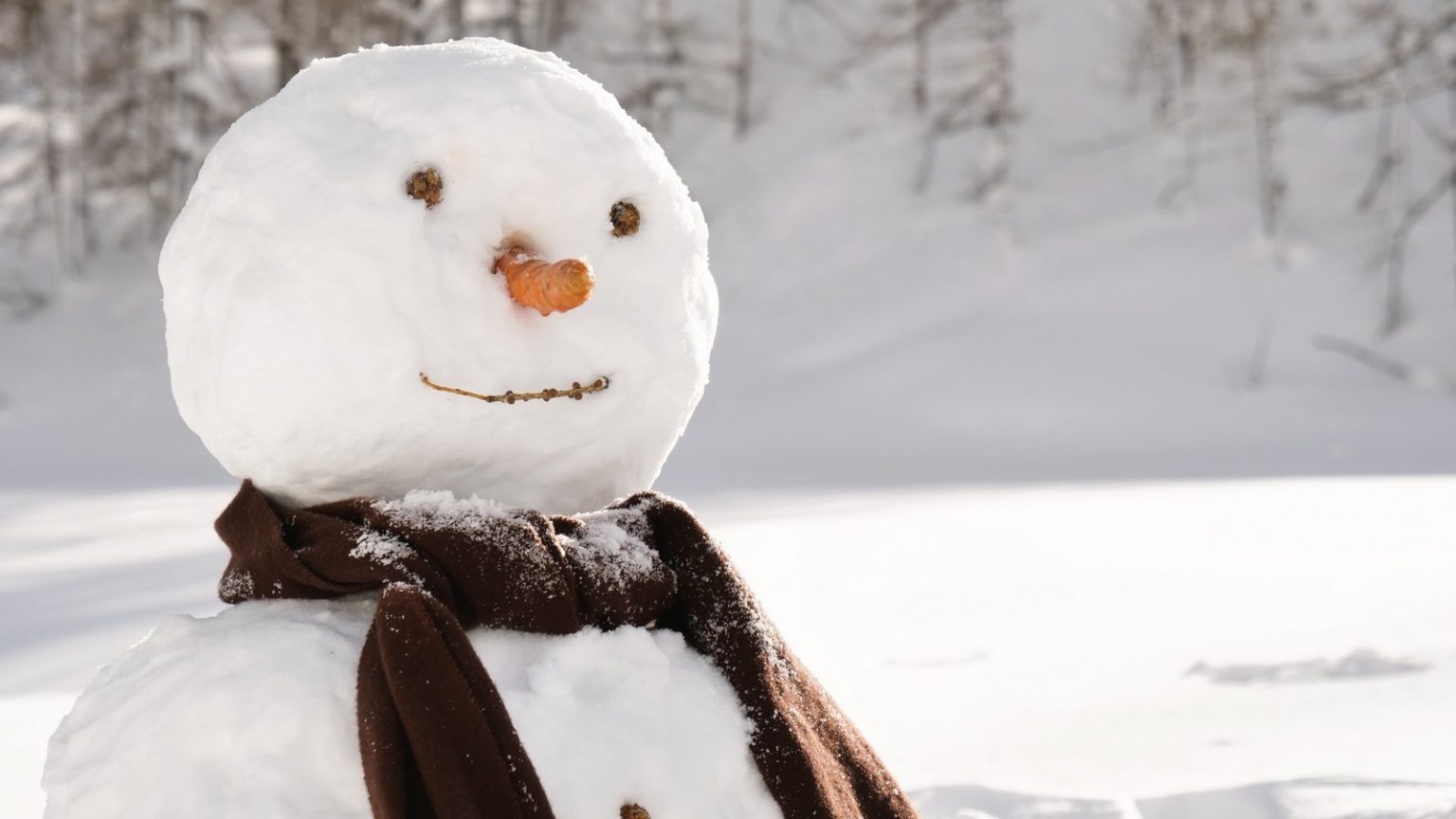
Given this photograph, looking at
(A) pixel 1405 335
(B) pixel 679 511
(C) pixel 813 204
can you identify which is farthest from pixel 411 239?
(C) pixel 813 204

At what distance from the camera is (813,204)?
13.2m

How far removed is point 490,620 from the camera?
160 centimetres

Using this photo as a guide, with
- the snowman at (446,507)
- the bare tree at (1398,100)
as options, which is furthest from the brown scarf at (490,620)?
the bare tree at (1398,100)

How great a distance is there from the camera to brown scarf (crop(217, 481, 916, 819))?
4.80ft

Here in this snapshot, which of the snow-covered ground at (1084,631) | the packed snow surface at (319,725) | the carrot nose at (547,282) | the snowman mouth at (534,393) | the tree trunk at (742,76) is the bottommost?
the snow-covered ground at (1084,631)

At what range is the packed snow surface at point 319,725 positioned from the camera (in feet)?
4.92

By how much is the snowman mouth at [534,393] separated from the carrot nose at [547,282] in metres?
0.10

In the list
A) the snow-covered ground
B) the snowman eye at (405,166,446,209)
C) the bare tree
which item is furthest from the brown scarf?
the bare tree

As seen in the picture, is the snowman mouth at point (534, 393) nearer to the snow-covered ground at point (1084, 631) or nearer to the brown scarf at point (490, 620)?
the brown scarf at point (490, 620)

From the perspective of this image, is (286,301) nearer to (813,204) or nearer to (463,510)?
(463,510)

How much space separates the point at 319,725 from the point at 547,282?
561 millimetres

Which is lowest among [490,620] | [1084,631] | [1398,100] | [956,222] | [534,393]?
[1084,631]

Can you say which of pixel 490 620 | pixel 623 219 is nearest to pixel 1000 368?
pixel 623 219

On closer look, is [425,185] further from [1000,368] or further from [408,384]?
[1000,368]
